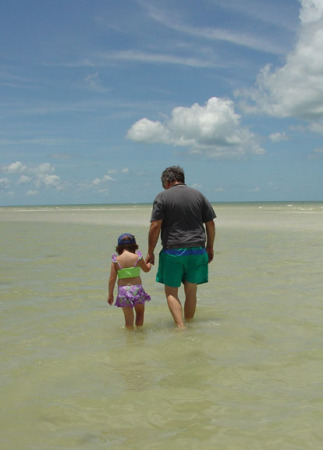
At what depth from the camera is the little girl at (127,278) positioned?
551 cm

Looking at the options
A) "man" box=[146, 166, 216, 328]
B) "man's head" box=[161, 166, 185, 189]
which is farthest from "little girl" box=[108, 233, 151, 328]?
"man's head" box=[161, 166, 185, 189]

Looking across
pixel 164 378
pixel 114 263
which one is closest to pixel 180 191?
pixel 114 263

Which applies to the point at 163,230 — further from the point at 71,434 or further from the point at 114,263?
the point at 71,434

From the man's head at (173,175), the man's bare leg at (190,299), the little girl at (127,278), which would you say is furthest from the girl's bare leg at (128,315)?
the man's head at (173,175)

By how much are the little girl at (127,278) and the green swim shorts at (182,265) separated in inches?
11.0

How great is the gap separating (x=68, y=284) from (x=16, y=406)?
16.4 ft

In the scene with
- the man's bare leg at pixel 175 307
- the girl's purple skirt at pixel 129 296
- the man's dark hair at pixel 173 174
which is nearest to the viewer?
the girl's purple skirt at pixel 129 296

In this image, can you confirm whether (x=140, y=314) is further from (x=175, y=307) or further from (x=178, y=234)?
(x=178, y=234)

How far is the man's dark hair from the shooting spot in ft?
19.0

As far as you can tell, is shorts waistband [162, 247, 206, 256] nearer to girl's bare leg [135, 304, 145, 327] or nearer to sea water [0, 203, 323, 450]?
girl's bare leg [135, 304, 145, 327]

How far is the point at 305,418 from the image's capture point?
3180 millimetres

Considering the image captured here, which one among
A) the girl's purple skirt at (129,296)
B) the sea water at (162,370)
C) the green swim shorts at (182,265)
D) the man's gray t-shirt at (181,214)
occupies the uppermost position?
the man's gray t-shirt at (181,214)

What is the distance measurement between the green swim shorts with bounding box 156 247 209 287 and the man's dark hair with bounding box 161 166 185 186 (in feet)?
3.01

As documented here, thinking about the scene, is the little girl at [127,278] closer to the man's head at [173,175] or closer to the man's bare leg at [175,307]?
the man's bare leg at [175,307]
